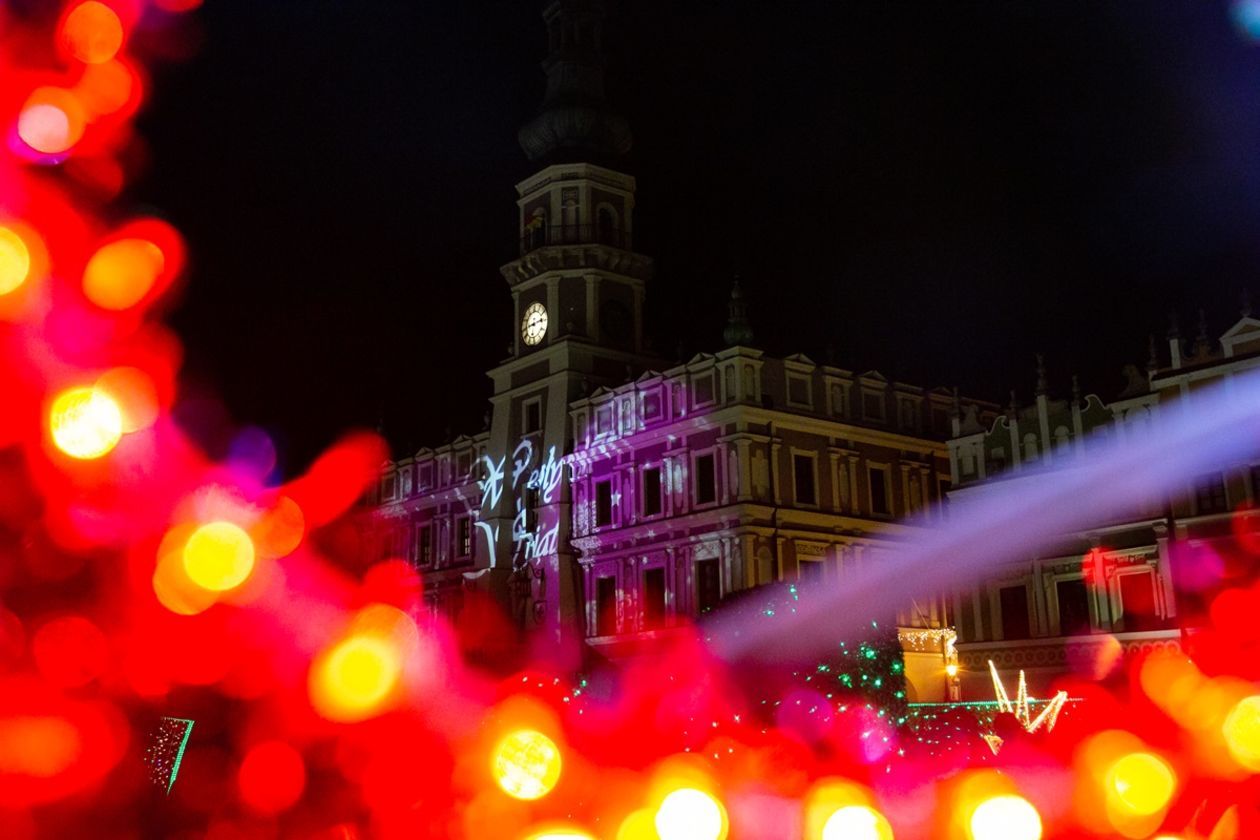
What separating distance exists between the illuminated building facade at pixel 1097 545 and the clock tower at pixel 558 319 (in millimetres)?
15463

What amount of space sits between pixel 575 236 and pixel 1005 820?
38.9m

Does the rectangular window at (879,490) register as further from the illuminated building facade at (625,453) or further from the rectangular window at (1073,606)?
the rectangular window at (1073,606)

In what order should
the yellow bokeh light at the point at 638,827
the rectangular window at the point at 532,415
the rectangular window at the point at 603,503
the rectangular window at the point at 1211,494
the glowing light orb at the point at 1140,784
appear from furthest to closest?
the rectangular window at the point at 532,415, the rectangular window at the point at 603,503, the rectangular window at the point at 1211,494, the glowing light orb at the point at 1140,784, the yellow bokeh light at the point at 638,827

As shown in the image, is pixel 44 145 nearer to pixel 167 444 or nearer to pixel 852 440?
pixel 167 444

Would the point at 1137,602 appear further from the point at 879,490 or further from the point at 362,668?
the point at 362,668

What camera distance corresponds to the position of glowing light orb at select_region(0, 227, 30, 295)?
256 inches

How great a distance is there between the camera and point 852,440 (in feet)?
136

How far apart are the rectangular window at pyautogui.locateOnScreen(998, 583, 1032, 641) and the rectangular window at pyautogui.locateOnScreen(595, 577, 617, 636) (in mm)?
14192

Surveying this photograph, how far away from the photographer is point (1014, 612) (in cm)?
3291

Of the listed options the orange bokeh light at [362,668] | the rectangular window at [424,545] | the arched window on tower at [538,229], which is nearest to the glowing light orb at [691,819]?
the orange bokeh light at [362,668]

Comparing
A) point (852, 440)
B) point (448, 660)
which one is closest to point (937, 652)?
point (852, 440)

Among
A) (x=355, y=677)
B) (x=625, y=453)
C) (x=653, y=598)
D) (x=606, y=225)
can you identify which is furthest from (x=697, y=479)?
(x=355, y=677)

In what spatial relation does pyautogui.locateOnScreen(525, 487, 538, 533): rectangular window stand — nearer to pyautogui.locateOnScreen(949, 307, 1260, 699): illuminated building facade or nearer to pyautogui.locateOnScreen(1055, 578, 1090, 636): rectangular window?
pyautogui.locateOnScreen(949, 307, 1260, 699): illuminated building facade

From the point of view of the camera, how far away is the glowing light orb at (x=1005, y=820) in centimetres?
902
